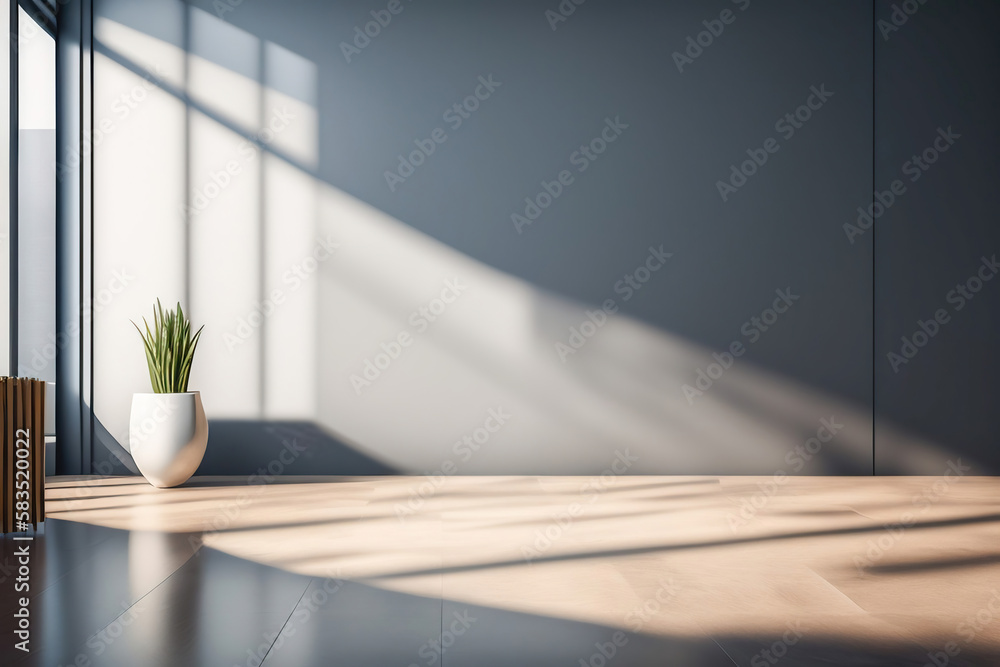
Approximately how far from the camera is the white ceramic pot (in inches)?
102

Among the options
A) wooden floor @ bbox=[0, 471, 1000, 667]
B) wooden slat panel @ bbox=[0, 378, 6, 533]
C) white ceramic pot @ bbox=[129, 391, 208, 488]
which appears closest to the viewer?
wooden floor @ bbox=[0, 471, 1000, 667]

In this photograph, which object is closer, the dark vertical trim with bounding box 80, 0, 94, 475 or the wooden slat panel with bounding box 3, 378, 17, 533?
the wooden slat panel with bounding box 3, 378, 17, 533

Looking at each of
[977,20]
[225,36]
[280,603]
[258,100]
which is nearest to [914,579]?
[280,603]

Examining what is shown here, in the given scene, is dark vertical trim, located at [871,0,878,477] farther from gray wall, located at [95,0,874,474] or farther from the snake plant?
the snake plant

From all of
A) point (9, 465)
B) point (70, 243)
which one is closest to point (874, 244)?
point (9, 465)

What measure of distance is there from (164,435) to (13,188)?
3.44 feet

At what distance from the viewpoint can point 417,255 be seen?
2.97 m

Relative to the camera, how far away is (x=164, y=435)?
8.50 feet

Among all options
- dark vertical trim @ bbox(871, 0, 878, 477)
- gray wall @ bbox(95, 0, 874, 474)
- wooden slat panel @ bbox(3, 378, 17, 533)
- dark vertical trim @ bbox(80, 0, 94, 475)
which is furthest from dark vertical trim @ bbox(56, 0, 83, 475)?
dark vertical trim @ bbox(871, 0, 878, 477)

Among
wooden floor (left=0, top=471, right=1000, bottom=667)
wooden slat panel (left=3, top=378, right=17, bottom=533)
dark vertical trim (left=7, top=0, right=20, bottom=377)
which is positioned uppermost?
dark vertical trim (left=7, top=0, right=20, bottom=377)

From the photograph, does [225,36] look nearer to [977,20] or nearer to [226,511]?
[226,511]

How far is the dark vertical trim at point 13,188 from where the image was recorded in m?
2.65

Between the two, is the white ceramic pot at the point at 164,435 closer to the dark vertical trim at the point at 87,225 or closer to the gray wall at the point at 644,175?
the dark vertical trim at the point at 87,225

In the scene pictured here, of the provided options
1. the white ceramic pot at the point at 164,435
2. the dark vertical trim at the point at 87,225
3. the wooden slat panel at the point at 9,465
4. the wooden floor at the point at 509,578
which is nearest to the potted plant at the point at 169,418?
the white ceramic pot at the point at 164,435
